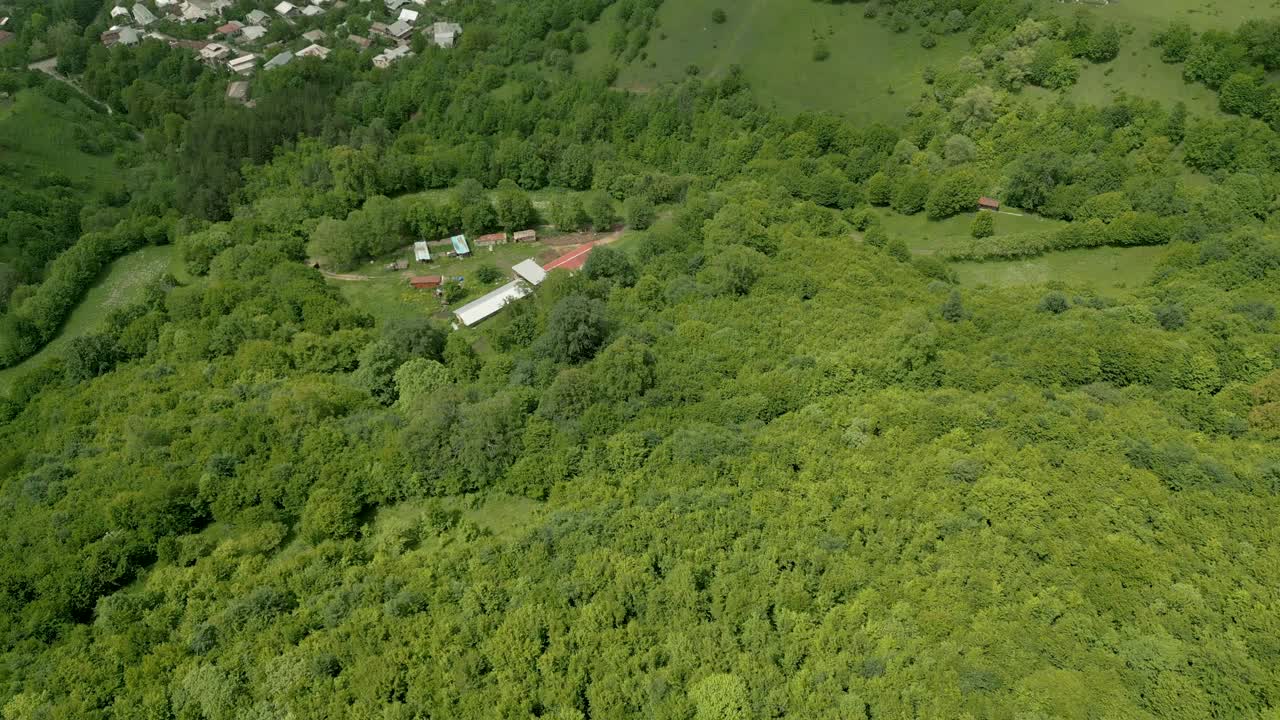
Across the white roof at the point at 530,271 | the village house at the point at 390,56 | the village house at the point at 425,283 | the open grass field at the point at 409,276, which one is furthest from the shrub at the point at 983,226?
the village house at the point at 390,56

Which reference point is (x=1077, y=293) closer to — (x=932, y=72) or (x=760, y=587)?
(x=932, y=72)

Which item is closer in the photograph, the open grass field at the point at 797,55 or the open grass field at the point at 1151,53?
the open grass field at the point at 1151,53

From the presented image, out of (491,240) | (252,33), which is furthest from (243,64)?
(491,240)

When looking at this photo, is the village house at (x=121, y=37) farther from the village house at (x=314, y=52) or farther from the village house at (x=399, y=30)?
the village house at (x=399, y=30)

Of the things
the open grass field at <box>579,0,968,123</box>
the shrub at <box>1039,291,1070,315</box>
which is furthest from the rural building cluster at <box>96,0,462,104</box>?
the shrub at <box>1039,291,1070,315</box>

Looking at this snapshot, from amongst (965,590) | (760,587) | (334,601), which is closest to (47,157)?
(334,601)

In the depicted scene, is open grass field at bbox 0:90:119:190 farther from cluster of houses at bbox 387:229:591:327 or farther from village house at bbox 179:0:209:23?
cluster of houses at bbox 387:229:591:327
